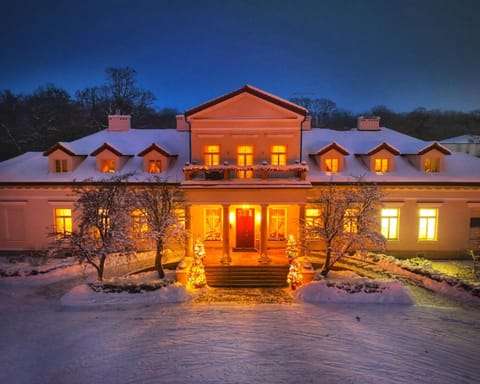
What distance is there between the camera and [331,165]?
2250 centimetres

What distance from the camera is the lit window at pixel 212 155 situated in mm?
21719

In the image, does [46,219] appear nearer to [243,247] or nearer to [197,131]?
[197,131]

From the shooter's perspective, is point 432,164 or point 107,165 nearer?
point 432,164

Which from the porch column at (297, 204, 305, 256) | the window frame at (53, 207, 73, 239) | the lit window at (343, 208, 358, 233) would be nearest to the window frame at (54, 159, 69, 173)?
the window frame at (53, 207, 73, 239)

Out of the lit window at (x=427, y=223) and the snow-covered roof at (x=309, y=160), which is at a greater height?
the snow-covered roof at (x=309, y=160)

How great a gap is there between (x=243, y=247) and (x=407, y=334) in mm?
11527

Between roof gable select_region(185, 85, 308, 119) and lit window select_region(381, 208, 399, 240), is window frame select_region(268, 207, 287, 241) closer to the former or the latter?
roof gable select_region(185, 85, 308, 119)

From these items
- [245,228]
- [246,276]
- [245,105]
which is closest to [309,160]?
[245,105]

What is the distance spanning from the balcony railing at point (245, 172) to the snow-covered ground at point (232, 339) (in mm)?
6680

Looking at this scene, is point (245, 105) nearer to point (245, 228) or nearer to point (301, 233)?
point (245, 228)

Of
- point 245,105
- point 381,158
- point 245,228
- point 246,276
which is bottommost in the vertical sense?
point 246,276

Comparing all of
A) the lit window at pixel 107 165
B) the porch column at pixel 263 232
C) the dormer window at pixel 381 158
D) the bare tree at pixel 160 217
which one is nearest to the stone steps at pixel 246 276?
the porch column at pixel 263 232

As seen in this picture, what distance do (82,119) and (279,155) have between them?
3025 cm

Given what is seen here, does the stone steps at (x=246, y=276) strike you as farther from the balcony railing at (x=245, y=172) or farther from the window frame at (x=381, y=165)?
the window frame at (x=381, y=165)
